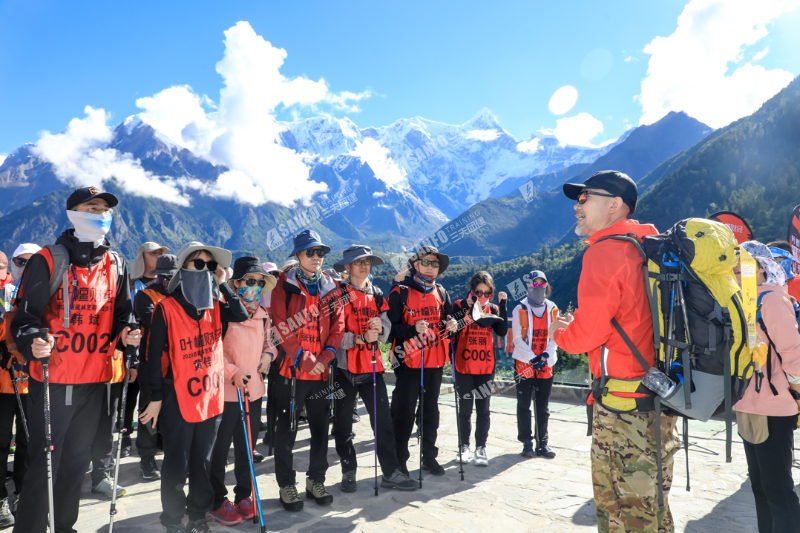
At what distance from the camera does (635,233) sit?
283cm

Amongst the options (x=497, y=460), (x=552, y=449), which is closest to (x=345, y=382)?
(x=497, y=460)

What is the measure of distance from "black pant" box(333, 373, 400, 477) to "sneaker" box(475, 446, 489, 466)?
46.6 inches

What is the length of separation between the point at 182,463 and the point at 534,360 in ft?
14.5

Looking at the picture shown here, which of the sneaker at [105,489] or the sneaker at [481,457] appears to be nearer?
the sneaker at [105,489]

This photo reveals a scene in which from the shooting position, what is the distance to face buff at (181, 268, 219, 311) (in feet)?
11.9

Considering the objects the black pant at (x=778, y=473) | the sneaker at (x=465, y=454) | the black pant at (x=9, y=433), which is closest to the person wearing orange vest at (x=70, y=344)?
the black pant at (x=9, y=433)

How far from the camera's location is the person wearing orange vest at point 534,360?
6.00m

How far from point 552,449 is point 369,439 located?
8.50ft

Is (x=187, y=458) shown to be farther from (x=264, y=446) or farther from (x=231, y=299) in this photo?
(x=264, y=446)

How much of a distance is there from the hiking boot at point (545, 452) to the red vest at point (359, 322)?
2.52m

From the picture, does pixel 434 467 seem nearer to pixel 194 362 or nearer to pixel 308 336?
pixel 308 336

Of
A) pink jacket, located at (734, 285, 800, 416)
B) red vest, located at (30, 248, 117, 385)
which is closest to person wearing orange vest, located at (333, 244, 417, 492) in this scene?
red vest, located at (30, 248, 117, 385)

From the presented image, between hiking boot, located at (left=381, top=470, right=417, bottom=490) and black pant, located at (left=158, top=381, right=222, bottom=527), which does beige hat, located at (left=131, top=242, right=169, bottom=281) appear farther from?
hiking boot, located at (left=381, top=470, right=417, bottom=490)

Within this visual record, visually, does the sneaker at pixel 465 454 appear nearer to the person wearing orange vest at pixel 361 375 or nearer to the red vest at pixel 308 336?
the person wearing orange vest at pixel 361 375
